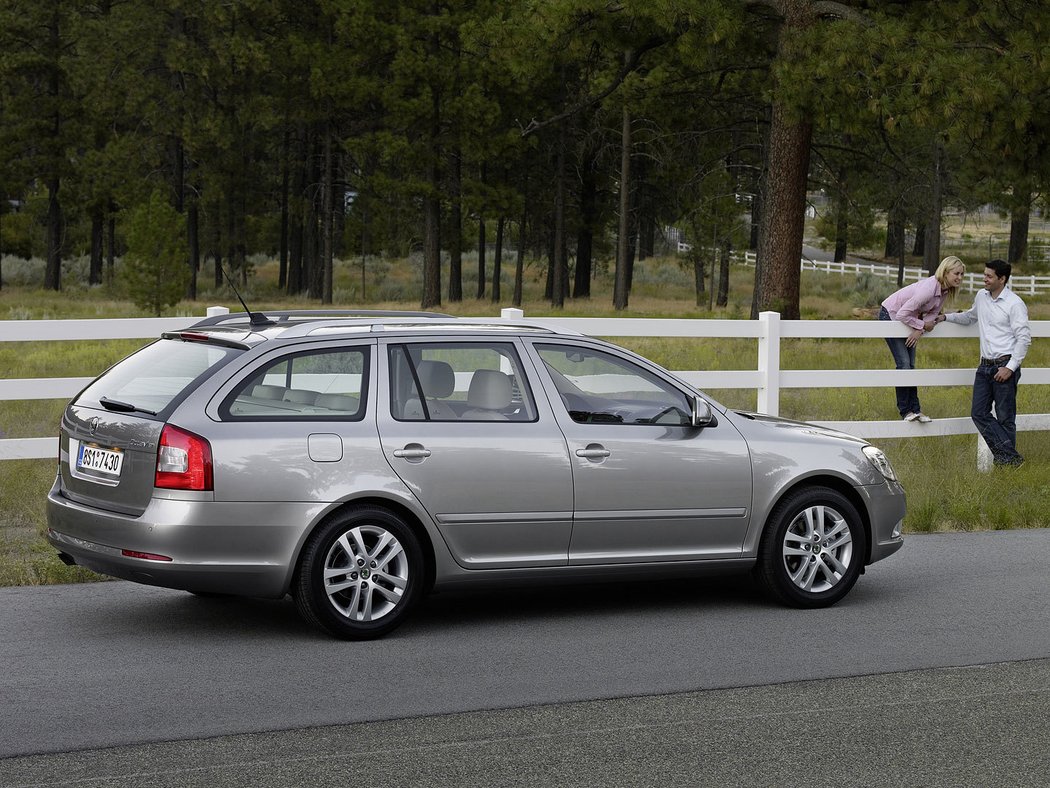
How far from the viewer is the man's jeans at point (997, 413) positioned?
1306 centimetres

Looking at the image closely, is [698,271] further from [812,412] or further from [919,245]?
[812,412]

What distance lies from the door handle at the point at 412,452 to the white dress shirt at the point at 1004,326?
23.6 ft

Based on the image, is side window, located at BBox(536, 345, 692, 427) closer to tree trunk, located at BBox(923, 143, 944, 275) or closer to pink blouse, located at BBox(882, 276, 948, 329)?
pink blouse, located at BBox(882, 276, 948, 329)

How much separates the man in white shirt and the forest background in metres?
8.60

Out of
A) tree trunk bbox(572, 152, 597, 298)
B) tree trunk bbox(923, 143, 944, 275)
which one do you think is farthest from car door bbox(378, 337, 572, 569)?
tree trunk bbox(572, 152, 597, 298)

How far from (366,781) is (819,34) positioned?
19200 mm

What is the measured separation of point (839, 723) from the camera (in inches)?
227

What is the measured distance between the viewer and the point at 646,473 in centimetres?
762

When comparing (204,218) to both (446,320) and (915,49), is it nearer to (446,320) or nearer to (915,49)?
(915,49)

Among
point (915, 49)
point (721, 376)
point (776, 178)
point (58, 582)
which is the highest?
point (915, 49)

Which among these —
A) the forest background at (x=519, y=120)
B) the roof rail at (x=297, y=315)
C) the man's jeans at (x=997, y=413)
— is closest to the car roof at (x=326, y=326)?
the roof rail at (x=297, y=315)

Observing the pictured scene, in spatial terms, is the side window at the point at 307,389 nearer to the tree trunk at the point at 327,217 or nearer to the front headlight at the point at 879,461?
the front headlight at the point at 879,461

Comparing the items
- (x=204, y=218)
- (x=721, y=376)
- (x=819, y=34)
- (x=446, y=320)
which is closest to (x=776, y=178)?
(x=819, y=34)

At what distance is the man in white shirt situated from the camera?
12.8 meters
